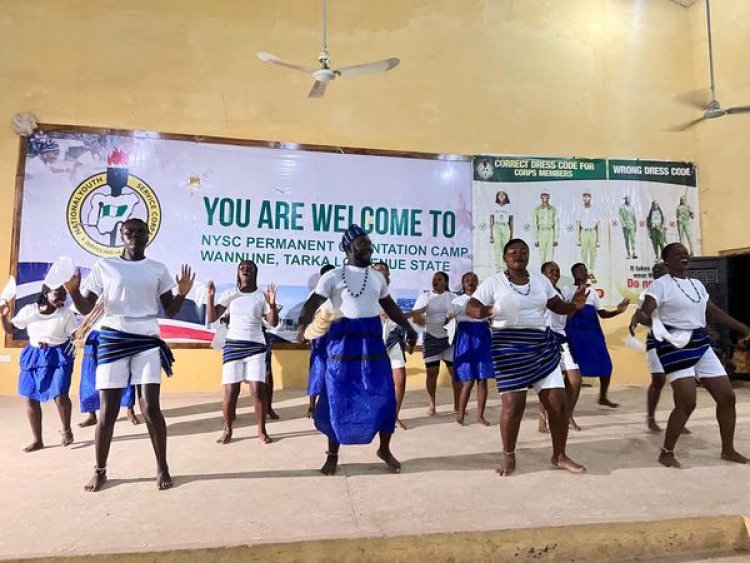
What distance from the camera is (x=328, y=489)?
10.4ft

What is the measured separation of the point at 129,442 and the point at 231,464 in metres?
1.31

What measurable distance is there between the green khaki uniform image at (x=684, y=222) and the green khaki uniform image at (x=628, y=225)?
2.46 feet

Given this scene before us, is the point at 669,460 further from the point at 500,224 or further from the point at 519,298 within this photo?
the point at 500,224

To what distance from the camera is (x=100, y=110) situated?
7.48 metres

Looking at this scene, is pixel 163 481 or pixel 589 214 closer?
pixel 163 481

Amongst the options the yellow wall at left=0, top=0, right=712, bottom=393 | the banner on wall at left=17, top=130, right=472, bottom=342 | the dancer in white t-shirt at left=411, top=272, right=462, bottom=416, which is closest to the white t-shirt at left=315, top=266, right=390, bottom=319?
the dancer in white t-shirt at left=411, top=272, right=462, bottom=416

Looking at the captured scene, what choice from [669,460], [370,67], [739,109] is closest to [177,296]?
[669,460]

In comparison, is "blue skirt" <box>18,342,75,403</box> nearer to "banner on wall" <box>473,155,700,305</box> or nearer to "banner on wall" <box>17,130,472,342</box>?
"banner on wall" <box>17,130,472,342</box>

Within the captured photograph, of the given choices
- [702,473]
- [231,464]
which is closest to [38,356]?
[231,464]

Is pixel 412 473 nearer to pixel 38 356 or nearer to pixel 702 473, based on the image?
pixel 702 473

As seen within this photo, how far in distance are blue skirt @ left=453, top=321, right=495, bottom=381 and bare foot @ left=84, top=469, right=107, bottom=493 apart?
10.1ft

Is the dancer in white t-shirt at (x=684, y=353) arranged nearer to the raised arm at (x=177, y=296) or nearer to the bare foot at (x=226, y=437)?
the raised arm at (x=177, y=296)

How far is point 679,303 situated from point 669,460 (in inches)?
41.3

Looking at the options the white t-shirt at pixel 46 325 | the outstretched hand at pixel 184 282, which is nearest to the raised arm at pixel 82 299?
the outstretched hand at pixel 184 282
